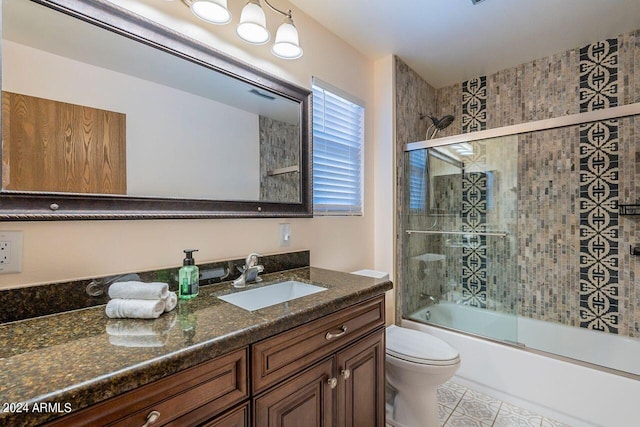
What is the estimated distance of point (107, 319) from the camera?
880mm

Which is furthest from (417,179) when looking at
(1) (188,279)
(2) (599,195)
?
(1) (188,279)

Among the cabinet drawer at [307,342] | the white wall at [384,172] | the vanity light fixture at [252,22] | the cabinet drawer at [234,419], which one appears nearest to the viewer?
the cabinet drawer at [234,419]

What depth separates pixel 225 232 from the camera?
140 centimetres

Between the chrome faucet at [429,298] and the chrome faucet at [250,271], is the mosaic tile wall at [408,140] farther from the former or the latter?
the chrome faucet at [250,271]

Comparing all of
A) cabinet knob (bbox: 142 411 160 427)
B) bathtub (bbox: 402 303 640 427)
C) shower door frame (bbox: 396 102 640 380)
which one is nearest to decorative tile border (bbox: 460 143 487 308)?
bathtub (bbox: 402 303 640 427)

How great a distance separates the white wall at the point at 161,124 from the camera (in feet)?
3.01

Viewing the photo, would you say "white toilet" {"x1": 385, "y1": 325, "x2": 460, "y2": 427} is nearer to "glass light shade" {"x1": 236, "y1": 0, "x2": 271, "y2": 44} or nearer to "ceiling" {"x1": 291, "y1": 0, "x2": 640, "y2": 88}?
"glass light shade" {"x1": 236, "y1": 0, "x2": 271, "y2": 44}

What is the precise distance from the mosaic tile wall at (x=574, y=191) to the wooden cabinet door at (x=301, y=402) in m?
1.63

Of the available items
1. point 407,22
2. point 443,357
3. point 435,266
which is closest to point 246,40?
point 407,22

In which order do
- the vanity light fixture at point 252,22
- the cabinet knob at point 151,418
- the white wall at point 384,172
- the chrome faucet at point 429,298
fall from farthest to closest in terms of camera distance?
the chrome faucet at point 429,298, the white wall at point 384,172, the vanity light fixture at point 252,22, the cabinet knob at point 151,418

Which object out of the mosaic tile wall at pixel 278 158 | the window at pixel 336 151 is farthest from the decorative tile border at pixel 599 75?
the mosaic tile wall at pixel 278 158

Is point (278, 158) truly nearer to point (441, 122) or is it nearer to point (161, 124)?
point (161, 124)

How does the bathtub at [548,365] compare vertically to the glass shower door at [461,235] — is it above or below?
below

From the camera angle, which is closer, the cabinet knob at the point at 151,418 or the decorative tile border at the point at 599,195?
the cabinet knob at the point at 151,418
